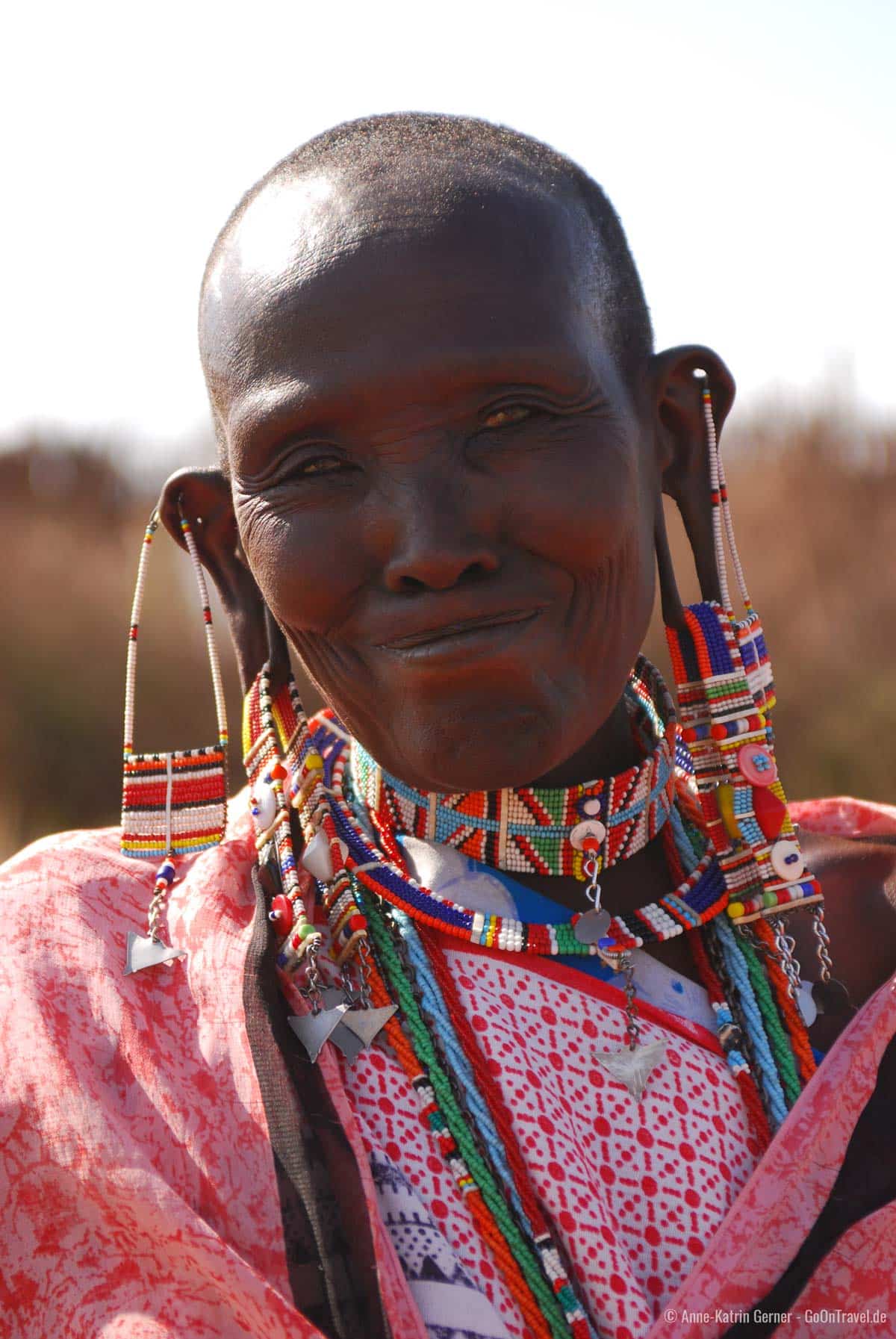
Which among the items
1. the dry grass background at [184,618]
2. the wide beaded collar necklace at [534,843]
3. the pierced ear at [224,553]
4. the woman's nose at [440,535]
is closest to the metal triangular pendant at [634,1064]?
the wide beaded collar necklace at [534,843]

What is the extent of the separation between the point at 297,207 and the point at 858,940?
4.77ft

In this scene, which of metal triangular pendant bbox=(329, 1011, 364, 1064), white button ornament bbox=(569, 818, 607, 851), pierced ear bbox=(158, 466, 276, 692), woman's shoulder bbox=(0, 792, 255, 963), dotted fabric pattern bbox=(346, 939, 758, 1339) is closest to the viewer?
dotted fabric pattern bbox=(346, 939, 758, 1339)

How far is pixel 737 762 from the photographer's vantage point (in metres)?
2.27

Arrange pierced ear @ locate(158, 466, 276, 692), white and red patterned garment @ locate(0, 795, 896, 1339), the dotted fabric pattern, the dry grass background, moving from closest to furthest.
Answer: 1. white and red patterned garment @ locate(0, 795, 896, 1339)
2. the dotted fabric pattern
3. pierced ear @ locate(158, 466, 276, 692)
4. the dry grass background

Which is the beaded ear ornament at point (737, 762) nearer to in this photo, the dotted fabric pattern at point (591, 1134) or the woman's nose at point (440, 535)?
the dotted fabric pattern at point (591, 1134)

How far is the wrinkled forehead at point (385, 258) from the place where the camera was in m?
1.89

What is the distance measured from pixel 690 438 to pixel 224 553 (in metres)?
0.78

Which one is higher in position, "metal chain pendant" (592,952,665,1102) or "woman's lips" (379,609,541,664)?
"woman's lips" (379,609,541,664)

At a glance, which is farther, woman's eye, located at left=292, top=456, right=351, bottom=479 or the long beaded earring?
the long beaded earring

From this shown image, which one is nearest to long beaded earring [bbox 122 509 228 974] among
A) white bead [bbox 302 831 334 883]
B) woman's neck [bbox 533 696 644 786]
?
white bead [bbox 302 831 334 883]

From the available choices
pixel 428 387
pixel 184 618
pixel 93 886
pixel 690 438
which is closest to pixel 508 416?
pixel 428 387

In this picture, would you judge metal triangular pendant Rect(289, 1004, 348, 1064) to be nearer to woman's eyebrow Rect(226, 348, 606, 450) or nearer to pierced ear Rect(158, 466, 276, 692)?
pierced ear Rect(158, 466, 276, 692)

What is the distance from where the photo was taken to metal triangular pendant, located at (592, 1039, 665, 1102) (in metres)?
2.03

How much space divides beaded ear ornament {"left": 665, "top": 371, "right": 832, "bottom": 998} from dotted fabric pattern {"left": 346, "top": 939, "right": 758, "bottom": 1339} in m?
0.25
